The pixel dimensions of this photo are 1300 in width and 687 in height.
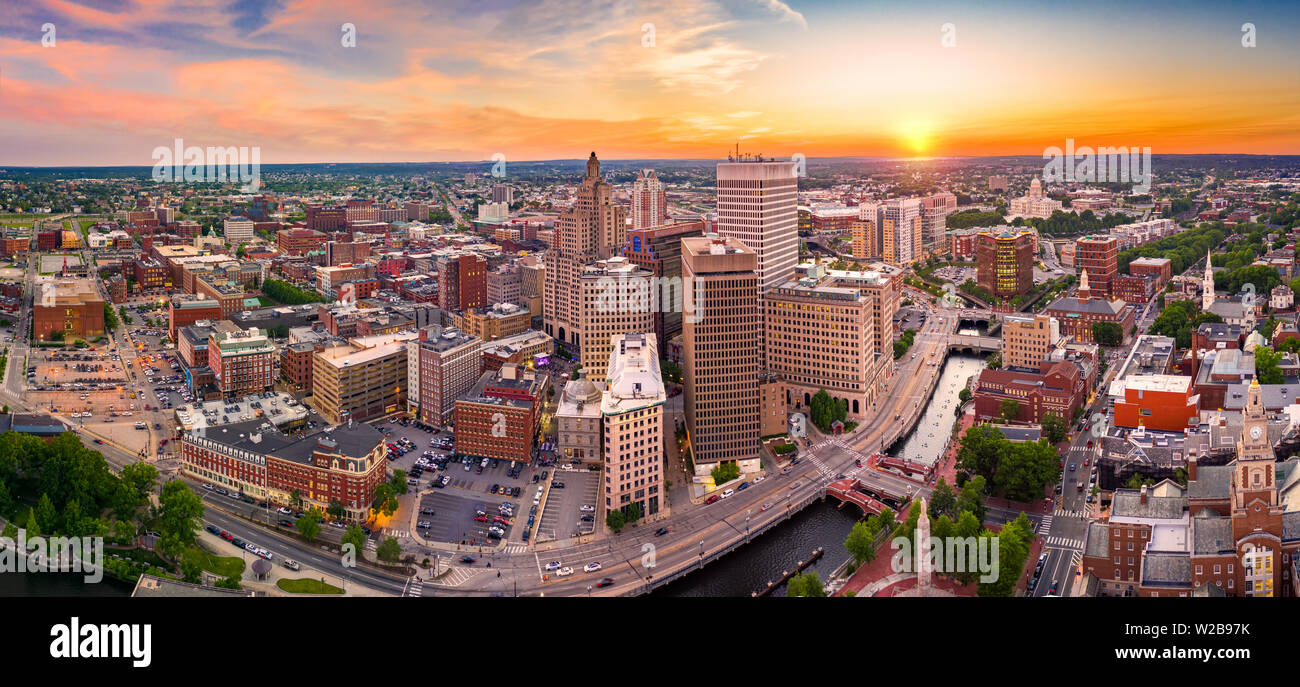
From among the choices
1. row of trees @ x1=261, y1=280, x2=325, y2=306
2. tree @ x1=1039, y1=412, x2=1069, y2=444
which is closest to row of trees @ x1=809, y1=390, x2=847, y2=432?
tree @ x1=1039, y1=412, x2=1069, y2=444

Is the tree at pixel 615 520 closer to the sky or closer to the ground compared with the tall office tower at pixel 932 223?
closer to the ground

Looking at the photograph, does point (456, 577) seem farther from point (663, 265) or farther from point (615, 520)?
point (663, 265)

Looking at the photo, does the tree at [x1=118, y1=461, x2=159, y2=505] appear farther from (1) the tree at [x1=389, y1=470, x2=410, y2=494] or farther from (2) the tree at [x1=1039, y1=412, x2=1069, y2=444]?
(2) the tree at [x1=1039, y1=412, x2=1069, y2=444]

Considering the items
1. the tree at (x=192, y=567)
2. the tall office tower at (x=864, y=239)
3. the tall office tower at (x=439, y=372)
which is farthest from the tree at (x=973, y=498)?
the tall office tower at (x=864, y=239)

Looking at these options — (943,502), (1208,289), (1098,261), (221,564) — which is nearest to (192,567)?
(221,564)

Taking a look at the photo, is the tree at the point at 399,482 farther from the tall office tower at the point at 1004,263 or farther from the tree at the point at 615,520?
the tall office tower at the point at 1004,263
